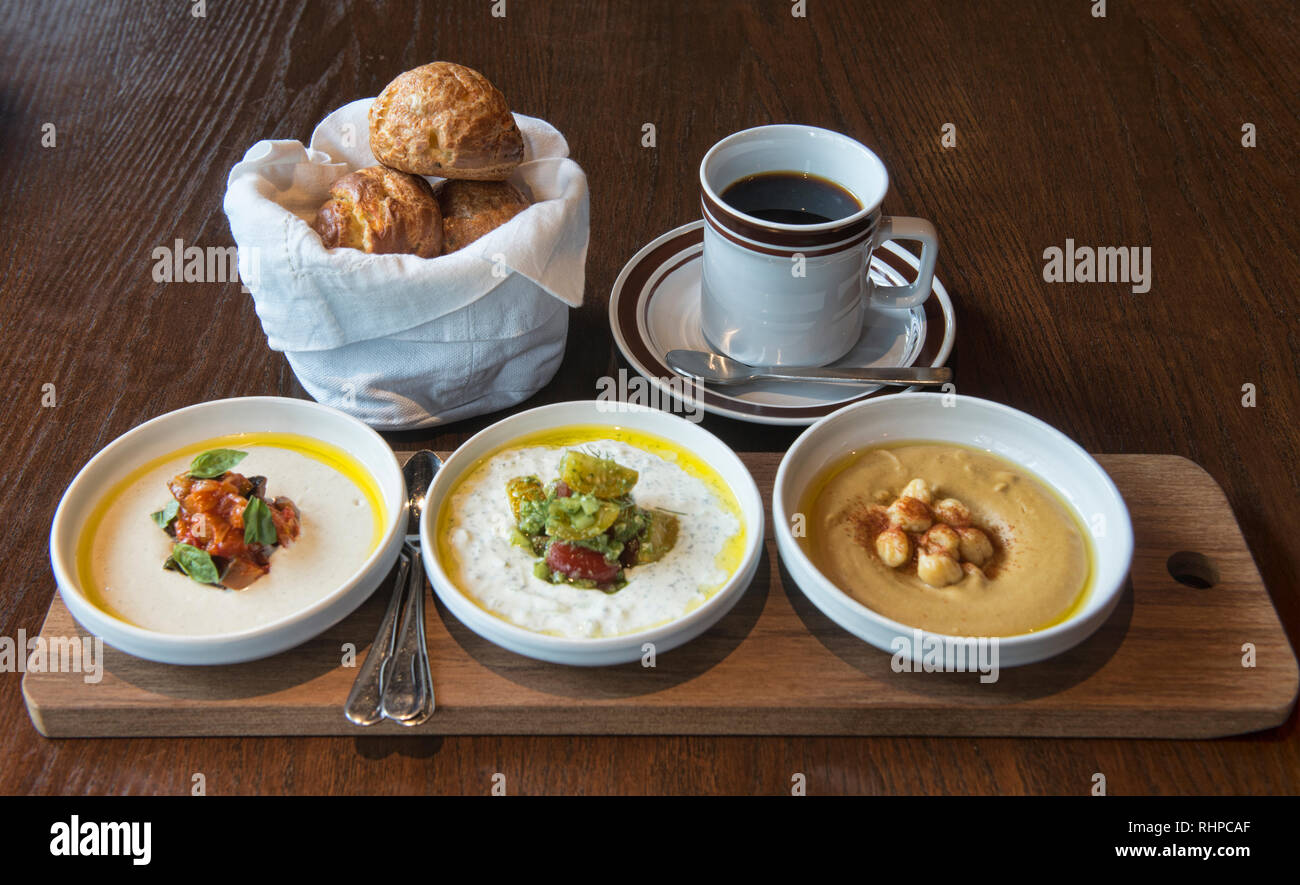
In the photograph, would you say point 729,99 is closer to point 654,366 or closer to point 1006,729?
point 654,366

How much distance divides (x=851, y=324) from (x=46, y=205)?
4.86 ft

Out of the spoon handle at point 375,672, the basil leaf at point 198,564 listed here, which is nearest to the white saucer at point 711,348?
the spoon handle at point 375,672

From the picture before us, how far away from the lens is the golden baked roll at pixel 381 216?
1.45 m

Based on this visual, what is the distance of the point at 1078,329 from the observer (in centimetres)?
181

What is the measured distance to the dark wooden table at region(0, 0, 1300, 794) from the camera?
48.6 inches

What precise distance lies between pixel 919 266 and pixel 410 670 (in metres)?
1.00

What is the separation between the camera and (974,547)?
4.26ft

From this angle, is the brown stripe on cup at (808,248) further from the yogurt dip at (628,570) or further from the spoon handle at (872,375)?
the yogurt dip at (628,570)

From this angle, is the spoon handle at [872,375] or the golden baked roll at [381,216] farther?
the spoon handle at [872,375]

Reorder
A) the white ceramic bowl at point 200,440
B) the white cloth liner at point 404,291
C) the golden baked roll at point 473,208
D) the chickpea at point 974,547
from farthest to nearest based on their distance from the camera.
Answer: the golden baked roll at point 473,208 → the white cloth liner at point 404,291 → the chickpea at point 974,547 → the white ceramic bowl at point 200,440

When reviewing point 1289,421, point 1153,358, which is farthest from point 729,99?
point 1289,421

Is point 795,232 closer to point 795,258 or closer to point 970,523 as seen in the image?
point 795,258

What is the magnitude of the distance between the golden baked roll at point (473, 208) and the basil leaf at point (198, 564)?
1.75 feet

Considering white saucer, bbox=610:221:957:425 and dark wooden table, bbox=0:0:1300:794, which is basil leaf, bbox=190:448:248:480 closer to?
dark wooden table, bbox=0:0:1300:794
